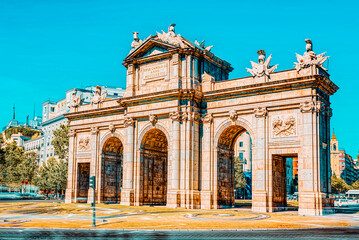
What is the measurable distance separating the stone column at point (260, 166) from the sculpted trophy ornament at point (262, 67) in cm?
365

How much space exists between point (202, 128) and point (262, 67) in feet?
29.9

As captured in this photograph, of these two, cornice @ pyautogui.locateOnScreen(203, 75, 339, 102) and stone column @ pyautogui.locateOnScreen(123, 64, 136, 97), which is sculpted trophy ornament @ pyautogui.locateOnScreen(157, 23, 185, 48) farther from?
cornice @ pyautogui.locateOnScreen(203, 75, 339, 102)

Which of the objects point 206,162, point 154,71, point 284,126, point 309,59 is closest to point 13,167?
point 154,71

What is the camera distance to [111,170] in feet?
181

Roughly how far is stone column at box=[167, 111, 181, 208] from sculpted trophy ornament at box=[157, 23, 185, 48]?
783cm

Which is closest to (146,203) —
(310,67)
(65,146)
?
(310,67)

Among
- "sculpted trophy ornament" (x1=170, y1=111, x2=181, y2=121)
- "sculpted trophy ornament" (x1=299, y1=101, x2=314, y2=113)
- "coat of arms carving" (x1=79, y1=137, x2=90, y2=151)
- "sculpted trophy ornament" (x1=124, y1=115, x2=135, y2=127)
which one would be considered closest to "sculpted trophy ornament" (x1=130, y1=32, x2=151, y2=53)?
"sculpted trophy ornament" (x1=124, y1=115, x2=135, y2=127)

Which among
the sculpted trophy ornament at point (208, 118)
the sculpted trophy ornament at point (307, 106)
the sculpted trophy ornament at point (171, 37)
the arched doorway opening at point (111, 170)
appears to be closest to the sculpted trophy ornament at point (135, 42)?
the sculpted trophy ornament at point (171, 37)

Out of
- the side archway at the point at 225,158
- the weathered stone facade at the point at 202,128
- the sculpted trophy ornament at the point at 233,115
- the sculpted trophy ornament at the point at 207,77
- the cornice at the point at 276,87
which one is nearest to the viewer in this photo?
the cornice at the point at 276,87

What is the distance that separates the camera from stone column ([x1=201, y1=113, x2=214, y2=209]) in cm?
4384

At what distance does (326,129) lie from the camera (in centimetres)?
4072

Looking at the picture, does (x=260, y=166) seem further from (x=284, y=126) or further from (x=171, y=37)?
(x=171, y=37)

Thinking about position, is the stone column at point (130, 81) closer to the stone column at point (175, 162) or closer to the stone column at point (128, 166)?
the stone column at point (128, 166)

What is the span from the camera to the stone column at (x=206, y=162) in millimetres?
43844
